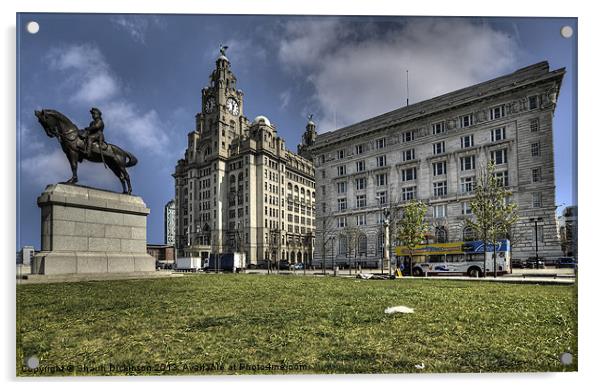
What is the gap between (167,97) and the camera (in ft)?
20.0

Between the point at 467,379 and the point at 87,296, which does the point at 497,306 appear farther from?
the point at 87,296

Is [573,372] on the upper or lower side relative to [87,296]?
lower

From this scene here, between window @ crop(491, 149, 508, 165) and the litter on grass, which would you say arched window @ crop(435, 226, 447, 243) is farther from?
the litter on grass

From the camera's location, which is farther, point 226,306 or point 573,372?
point 226,306

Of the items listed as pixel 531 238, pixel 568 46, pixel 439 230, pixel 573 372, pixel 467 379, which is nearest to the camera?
pixel 467 379

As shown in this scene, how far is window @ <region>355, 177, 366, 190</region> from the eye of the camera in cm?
885

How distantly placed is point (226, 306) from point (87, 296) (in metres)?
2.37

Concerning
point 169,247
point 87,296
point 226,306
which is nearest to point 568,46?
point 226,306

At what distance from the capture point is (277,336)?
4.73 meters

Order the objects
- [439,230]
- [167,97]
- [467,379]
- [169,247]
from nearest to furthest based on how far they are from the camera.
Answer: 1. [467,379]
2. [167,97]
3. [439,230]
4. [169,247]

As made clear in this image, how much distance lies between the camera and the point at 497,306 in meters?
5.94

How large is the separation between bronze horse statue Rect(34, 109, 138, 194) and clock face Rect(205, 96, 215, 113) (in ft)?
5.45

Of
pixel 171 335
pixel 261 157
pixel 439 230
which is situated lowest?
pixel 171 335

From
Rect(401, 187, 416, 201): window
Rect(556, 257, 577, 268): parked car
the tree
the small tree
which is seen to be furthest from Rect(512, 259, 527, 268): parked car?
Rect(401, 187, 416, 201): window
